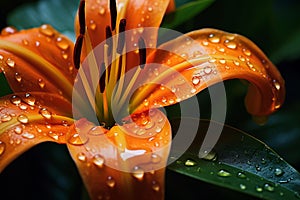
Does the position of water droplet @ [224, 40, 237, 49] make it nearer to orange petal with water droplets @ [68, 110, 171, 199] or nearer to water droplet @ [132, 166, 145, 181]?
orange petal with water droplets @ [68, 110, 171, 199]

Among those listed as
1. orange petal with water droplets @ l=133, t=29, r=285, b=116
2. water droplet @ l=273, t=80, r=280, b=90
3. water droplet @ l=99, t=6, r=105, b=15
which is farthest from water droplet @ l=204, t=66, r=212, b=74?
water droplet @ l=99, t=6, r=105, b=15

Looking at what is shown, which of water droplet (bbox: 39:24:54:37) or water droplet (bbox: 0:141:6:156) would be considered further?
water droplet (bbox: 39:24:54:37)

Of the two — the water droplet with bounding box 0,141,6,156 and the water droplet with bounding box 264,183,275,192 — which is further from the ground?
the water droplet with bounding box 264,183,275,192

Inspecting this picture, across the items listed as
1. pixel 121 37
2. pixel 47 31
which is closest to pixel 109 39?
pixel 121 37

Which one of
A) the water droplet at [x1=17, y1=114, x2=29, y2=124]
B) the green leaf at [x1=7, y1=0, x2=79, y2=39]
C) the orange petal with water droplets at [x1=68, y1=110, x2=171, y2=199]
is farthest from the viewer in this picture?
the green leaf at [x1=7, y1=0, x2=79, y2=39]

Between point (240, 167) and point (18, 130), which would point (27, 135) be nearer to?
point (18, 130)

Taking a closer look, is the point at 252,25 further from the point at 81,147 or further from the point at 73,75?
the point at 81,147

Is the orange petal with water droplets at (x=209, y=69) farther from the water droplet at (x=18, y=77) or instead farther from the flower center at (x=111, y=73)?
the water droplet at (x=18, y=77)
